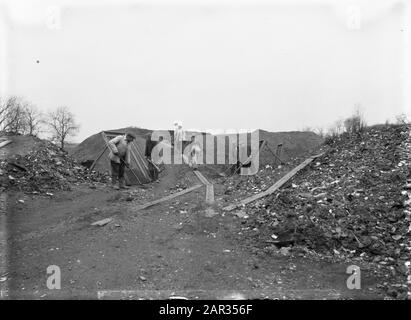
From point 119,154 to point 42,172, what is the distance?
187cm

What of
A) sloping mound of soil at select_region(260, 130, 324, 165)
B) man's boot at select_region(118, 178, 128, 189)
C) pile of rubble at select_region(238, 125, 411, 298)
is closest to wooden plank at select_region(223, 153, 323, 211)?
pile of rubble at select_region(238, 125, 411, 298)

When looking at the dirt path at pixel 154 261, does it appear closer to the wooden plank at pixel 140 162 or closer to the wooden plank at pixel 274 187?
the wooden plank at pixel 274 187

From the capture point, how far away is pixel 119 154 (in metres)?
7.43

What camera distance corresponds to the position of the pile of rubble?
3.94m

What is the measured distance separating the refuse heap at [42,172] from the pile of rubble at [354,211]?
449cm

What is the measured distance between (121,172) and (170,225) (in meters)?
3.19

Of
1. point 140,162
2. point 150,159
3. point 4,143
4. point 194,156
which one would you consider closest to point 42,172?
point 4,143

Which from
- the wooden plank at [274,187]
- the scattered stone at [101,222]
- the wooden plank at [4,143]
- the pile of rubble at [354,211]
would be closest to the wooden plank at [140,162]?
the wooden plank at [4,143]

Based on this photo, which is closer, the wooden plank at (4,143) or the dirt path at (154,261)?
the dirt path at (154,261)

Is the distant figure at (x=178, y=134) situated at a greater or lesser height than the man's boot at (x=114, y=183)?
greater

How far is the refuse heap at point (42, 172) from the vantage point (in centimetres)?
678

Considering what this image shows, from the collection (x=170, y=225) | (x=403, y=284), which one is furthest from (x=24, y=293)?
(x=403, y=284)

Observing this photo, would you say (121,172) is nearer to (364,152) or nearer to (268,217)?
(268,217)

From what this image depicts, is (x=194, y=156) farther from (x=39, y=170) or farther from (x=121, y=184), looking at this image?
(x=39, y=170)
